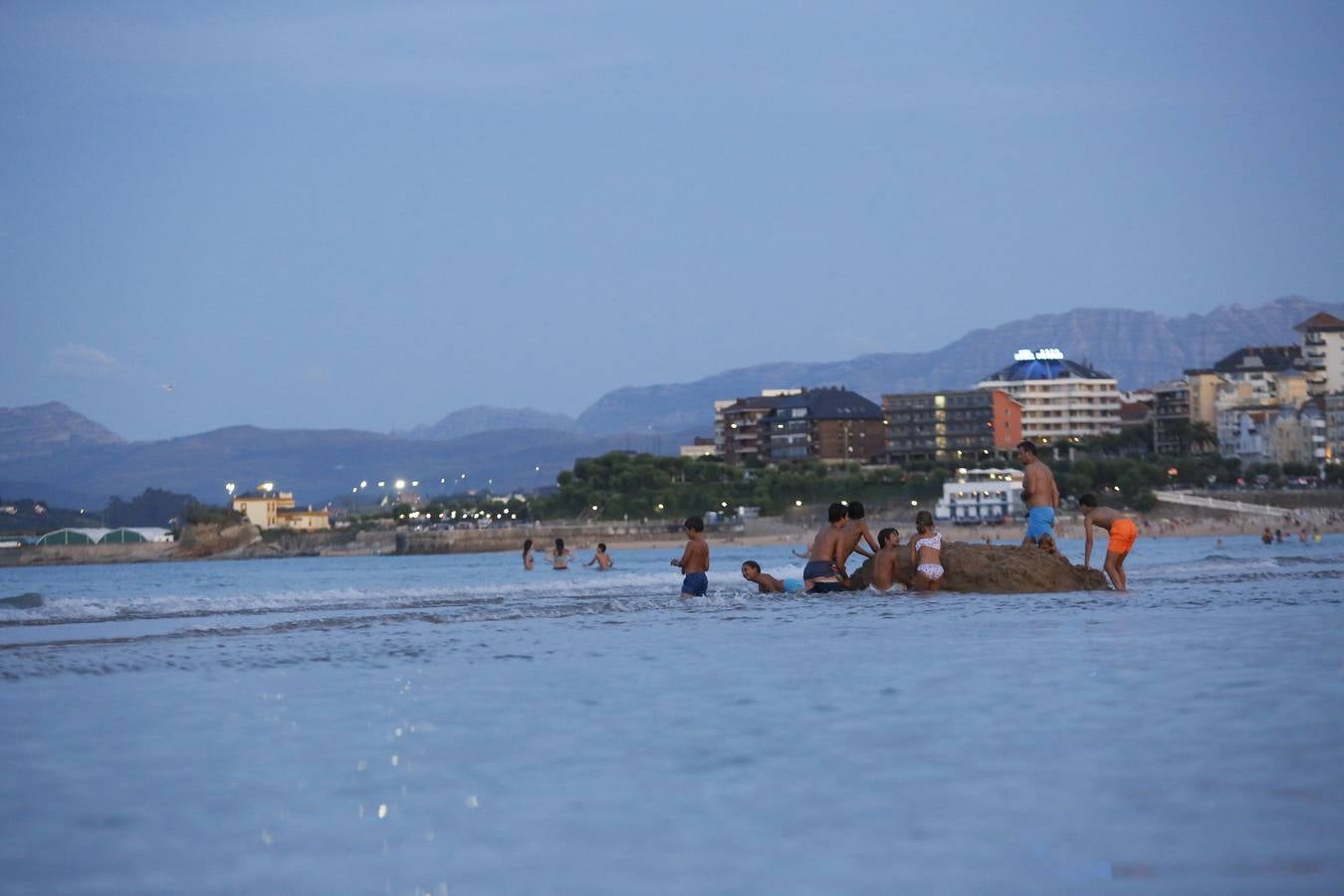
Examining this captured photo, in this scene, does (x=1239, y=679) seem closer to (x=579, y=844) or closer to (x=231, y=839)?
(x=579, y=844)

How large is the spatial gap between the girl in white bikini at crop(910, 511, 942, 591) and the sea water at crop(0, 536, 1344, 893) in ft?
17.5

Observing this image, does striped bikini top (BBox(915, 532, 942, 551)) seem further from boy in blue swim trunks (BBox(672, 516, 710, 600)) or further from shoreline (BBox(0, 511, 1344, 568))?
shoreline (BBox(0, 511, 1344, 568))

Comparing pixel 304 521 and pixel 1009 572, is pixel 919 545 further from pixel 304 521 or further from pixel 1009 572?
pixel 304 521

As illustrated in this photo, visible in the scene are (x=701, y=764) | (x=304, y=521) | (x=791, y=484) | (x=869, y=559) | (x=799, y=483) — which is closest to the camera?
(x=701, y=764)

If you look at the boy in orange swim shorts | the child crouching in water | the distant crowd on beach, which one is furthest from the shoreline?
the distant crowd on beach

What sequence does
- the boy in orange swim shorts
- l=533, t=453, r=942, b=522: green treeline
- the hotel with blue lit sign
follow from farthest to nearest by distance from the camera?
the hotel with blue lit sign → l=533, t=453, r=942, b=522: green treeline → the boy in orange swim shorts

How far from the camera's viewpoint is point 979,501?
119438 mm

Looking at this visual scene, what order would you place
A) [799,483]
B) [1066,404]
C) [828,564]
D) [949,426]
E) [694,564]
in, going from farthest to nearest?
[1066,404], [949,426], [799,483], [694,564], [828,564]

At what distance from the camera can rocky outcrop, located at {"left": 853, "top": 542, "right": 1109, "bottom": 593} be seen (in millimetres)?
18062

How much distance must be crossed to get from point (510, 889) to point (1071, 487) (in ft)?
380

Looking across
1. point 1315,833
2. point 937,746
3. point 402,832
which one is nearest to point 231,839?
point 402,832

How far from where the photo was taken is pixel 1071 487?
4584 inches

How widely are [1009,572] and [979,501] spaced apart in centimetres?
10331

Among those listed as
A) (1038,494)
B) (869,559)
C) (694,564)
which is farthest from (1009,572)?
(694,564)
